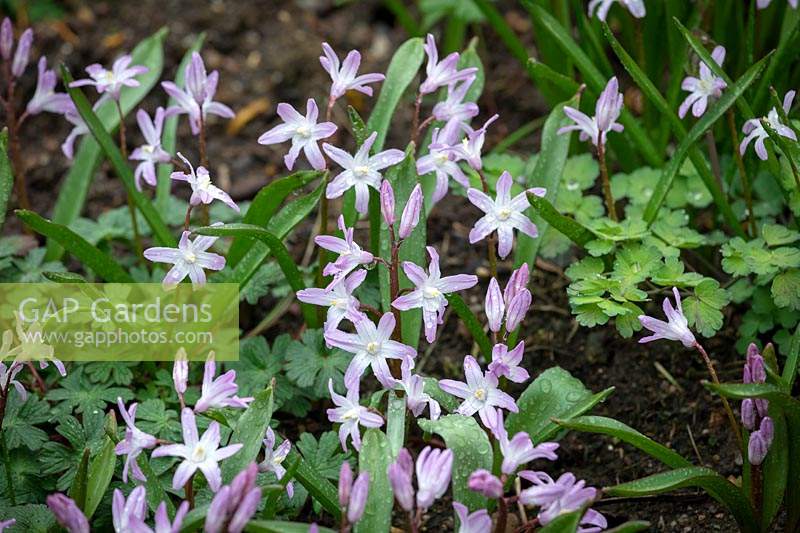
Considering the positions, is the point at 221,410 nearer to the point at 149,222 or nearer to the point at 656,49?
the point at 149,222

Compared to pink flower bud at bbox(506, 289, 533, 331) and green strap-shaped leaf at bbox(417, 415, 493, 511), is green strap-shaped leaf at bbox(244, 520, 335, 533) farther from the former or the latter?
pink flower bud at bbox(506, 289, 533, 331)

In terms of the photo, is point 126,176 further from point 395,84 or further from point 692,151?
point 692,151

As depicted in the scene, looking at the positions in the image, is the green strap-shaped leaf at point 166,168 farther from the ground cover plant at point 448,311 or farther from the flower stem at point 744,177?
the flower stem at point 744,177

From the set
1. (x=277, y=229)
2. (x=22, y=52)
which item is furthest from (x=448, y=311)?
(x=22, y=52)

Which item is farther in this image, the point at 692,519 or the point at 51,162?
the point at 51,162

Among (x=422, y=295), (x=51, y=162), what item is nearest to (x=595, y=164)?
(x=422, y=295)

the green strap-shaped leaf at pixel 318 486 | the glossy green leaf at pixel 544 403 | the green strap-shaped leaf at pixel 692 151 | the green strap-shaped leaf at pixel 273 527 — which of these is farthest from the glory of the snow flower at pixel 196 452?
the green strap-shaped leaf at pixel 692 151
